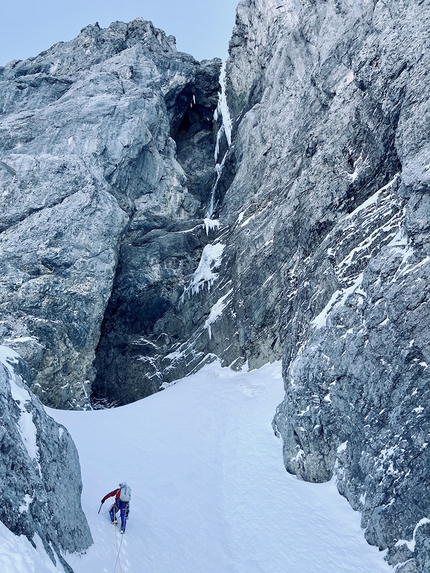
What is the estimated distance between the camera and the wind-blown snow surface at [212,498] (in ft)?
44.7

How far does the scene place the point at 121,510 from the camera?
13.4 m

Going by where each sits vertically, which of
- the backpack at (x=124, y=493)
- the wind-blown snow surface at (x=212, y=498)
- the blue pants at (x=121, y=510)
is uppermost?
the backpack at (x=124, y=493)

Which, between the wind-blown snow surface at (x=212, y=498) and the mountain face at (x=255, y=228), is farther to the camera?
the mountain face at (x=255, y=228)

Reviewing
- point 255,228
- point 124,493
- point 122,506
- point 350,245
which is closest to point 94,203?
point 255,228

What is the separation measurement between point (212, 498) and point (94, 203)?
24518 mm

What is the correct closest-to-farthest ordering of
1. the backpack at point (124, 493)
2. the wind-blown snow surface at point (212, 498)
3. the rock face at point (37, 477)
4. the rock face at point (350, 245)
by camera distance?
the rock face at point (37, 477) → the backpack at point (124, 493) → the wind-blown snow surface at point (212, 498) → the rock face at point (350, 245)

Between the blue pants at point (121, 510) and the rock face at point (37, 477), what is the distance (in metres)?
1.19

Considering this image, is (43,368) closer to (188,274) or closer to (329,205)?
(188,274)

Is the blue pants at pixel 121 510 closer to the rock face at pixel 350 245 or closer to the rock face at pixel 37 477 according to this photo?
the rock face at pixel 37 477

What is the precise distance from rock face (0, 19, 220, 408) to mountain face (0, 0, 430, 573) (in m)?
0.14

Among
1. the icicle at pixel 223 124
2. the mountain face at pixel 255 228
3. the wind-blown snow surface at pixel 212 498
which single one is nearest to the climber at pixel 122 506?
the wind-blown snow surface at pixel 212 498

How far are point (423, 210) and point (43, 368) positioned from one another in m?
24.7

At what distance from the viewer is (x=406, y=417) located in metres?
14.6

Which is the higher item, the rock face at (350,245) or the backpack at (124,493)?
the rock face at (350,245)
